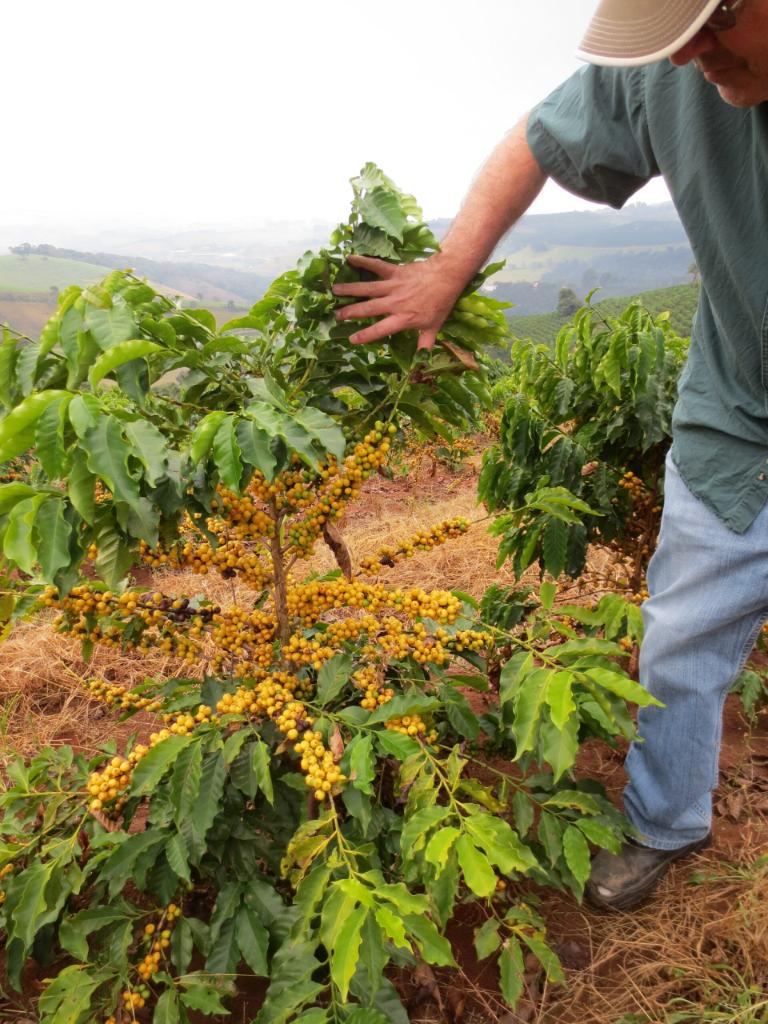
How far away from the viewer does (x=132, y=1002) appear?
148 cm

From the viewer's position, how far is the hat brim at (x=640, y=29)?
1.04m

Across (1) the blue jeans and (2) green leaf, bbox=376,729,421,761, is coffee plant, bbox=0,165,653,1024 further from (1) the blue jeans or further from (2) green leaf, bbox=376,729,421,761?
(1) the blue jeans

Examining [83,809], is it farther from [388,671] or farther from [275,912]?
[388,671]

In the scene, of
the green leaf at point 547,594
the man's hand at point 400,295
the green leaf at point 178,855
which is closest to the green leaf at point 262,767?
the green leaf at point 178,855

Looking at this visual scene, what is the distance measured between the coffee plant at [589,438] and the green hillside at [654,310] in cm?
2364

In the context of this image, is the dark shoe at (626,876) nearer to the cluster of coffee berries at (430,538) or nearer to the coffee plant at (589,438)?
the coffee plant at (589,438)

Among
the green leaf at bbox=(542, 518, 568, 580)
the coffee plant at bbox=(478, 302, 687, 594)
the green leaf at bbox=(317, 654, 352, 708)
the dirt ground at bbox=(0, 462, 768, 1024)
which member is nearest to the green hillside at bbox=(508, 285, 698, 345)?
the coffee plant at bbox=(478, 302, 687, 594)

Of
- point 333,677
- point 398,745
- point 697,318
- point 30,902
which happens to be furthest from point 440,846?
point 697,318

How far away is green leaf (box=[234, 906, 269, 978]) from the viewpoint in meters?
1.49

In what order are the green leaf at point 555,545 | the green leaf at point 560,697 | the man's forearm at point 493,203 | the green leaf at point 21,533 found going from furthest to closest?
the green leaf at point 555,545 < the man's forearm at point 493,203 < the green leaf at point 560,697 < the green leaf at point 21,533

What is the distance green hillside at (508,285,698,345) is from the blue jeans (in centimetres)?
2475

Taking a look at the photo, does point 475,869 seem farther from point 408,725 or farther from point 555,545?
point 555,545

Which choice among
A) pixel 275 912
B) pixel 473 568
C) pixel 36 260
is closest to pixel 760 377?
pixel 275 912

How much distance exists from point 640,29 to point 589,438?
1612 millimetres
